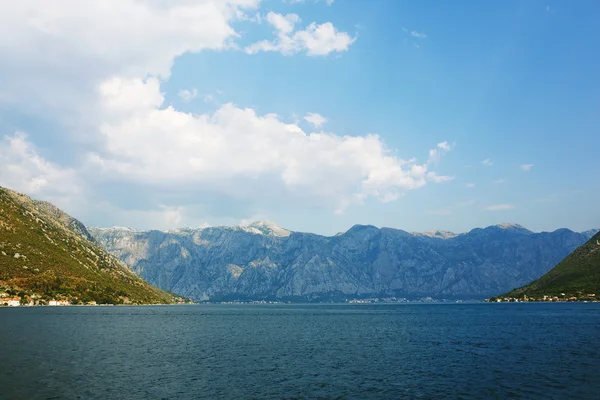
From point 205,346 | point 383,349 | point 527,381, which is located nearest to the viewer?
point 527,381

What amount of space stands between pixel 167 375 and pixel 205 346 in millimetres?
40093

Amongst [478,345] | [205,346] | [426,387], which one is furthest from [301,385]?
[478,345]

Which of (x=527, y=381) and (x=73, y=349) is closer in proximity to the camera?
(x=527, y=381)

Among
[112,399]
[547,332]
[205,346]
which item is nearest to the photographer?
[112,399]

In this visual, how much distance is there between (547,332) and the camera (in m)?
129

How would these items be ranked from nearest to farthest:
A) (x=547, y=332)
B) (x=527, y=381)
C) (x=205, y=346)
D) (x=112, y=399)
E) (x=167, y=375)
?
(x=112, y=399)
(x=527, y=381)
(x=167, y=375)
(x=205, y=346)
(x=547, y=332)

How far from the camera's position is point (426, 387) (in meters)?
57.3

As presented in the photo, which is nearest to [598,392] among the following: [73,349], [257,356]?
[257,356]

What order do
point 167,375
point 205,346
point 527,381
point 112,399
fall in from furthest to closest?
point 205,346
point 167,375
point 527,381
point 112,399

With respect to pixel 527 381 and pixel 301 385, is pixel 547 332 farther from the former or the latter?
pixel 301 385

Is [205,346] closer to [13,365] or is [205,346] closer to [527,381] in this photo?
[13,365]

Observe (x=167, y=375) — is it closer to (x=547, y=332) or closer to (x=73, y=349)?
(x=73, y=349)

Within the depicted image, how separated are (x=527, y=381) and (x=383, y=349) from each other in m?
40.3

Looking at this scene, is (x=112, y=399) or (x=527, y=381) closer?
(x=112, y=399)
